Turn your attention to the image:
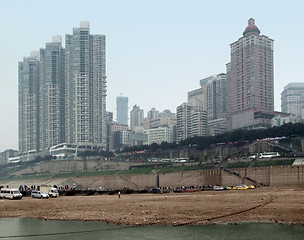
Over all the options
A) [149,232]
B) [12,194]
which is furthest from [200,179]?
[149,232]

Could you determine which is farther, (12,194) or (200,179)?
(200,179)

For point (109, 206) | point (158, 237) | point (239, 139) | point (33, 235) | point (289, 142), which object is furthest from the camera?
point (239, 139)

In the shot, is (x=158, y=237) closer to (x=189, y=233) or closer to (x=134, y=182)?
(x=189, y=233)

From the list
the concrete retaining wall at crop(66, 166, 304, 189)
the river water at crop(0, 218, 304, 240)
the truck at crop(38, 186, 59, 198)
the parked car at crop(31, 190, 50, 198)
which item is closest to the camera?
the river water at crop(0, 218, 304, 240)

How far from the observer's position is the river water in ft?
121

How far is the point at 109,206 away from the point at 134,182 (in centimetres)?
10382

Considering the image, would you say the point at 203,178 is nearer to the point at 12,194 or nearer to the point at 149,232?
the point at 12,194

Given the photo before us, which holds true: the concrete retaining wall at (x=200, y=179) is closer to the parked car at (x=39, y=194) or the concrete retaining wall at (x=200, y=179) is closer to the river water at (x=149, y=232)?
the parked car at (x=39, y=194)

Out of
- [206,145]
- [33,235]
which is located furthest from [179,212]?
[206,145]

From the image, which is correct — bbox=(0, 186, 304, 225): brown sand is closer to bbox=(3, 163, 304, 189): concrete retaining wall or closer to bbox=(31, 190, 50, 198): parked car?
bbox=(31, 190, 50, 198): parked car

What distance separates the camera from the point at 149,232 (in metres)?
38.8

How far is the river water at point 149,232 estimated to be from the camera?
3690cm

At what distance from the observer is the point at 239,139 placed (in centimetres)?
18688

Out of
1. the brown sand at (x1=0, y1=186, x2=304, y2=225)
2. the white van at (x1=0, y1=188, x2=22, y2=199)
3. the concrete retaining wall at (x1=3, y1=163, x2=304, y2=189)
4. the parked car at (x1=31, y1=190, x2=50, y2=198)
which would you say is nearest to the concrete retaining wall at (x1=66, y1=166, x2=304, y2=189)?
the concrete retaining wall at (x1=3, y1=163, x2=304, y2=189)
